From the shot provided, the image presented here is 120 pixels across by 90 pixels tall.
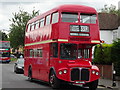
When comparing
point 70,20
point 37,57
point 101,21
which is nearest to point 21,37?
point 101,21

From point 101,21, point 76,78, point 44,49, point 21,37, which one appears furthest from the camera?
point 21,37

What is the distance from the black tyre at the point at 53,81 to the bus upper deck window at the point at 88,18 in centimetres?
321

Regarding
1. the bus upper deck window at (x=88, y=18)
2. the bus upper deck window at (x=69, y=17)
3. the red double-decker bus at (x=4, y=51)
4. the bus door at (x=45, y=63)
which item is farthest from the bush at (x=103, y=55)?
the red double-decker bus at (x=4, y=51)

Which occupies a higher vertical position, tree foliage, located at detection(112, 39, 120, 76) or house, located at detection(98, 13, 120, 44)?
house, located at detection(98, 13, 120, 44)

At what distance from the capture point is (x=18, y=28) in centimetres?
6831

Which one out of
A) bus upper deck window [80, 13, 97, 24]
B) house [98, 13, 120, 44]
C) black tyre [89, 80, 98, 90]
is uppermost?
house [98, 13, 120, 44]

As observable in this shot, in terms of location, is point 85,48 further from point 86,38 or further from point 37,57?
point 37,57

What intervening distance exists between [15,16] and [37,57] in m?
50.7

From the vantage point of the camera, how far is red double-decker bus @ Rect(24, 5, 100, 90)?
55.7ft

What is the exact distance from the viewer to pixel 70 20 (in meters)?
A: 17.8

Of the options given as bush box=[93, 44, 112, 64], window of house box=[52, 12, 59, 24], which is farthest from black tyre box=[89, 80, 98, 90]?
bush box=[93, 44, 112, 64]

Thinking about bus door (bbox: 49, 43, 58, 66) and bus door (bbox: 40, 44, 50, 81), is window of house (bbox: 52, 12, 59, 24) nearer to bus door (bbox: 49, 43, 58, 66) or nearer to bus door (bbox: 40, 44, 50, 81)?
bus door (bbox: 49, 43, 58, 66)

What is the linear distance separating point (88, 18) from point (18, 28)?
51.2m

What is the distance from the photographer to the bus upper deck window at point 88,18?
17.9 meters
